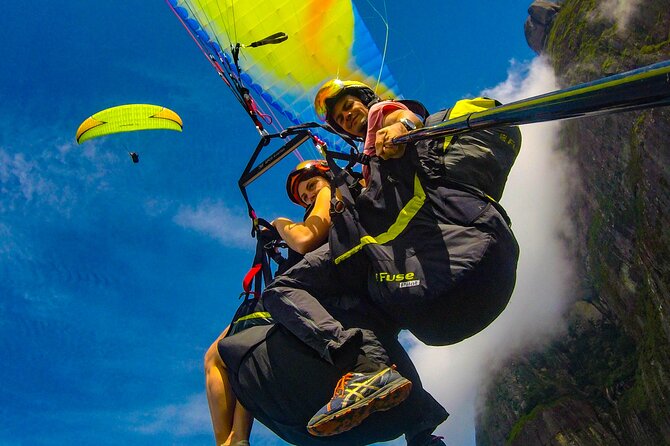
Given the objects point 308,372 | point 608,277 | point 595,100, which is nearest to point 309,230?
point 308,372

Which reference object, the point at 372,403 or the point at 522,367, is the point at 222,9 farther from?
the point at 522,367

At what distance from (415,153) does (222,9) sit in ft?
23.1

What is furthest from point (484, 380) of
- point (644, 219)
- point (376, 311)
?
point (376, 311)

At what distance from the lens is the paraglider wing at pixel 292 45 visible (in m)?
9.37

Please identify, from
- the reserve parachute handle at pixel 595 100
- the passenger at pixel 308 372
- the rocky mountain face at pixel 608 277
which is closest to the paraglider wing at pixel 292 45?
the passenger at pixel 308 372

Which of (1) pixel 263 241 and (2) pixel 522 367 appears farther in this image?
(2) pixel 522 367

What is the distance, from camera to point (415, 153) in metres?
3.76

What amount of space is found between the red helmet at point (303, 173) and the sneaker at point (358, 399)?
90.7 inches

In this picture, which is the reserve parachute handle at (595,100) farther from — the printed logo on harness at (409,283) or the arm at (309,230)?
the arm at (309,230)

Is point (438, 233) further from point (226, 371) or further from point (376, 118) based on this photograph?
point (226, 371)

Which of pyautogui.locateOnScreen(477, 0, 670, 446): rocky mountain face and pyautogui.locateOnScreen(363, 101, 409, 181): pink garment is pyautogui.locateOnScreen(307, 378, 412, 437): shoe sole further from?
pyautogui.locateOnScreen(477, 0, 670, 446): rocky mountain face

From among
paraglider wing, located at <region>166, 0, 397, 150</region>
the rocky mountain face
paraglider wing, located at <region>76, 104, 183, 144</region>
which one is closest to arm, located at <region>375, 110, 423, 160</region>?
paraglider wing, located at <region>166, 0, 397, 150</region>

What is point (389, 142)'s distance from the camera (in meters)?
3.66

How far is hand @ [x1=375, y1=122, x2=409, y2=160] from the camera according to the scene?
3.67 metres
